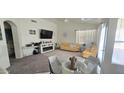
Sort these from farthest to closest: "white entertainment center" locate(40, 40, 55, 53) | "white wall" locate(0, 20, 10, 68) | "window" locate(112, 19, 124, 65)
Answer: "white entertainment center" locate(40, 40, 55, 53) < "white wall" locate(0, 20, 10, 68) < "window" locate(112, 19, 124, 65)

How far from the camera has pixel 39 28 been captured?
1019mm

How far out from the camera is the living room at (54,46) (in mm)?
800

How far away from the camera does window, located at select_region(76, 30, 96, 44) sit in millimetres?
873

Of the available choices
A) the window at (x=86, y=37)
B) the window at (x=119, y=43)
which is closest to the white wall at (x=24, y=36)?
the window at (x=86, y=37)

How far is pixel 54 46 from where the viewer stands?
970 mm

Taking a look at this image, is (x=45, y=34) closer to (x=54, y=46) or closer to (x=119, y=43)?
(x=54, y=46)

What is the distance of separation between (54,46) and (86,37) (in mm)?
390

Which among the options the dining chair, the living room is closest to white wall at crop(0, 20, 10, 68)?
the living room

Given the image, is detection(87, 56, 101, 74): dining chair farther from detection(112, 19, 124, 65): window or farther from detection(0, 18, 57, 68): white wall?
detection(0, 18, 57, 68): white wall

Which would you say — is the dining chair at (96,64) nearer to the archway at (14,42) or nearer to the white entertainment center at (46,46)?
the white entertainment center at (46,46)

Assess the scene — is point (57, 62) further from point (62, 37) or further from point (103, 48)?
point (103, 48)
